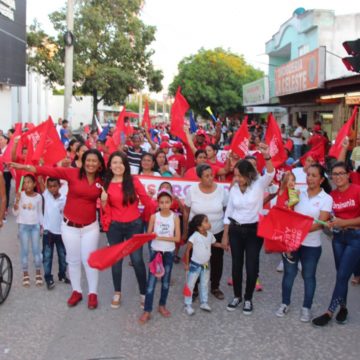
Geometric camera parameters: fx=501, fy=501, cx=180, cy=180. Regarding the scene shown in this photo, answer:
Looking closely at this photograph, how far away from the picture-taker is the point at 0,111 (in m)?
25.8

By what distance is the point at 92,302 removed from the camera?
17.5 feet

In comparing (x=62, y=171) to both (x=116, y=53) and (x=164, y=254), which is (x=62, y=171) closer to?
(x=164, y=254)

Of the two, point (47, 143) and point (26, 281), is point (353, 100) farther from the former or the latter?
point (26, 281)

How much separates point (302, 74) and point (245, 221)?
48.3 ft

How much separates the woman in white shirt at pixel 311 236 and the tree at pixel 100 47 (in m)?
21.1

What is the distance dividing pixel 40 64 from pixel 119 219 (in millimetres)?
22229

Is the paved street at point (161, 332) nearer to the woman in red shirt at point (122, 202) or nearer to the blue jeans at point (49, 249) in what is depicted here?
Result: the blue jeans at point (49, 249)

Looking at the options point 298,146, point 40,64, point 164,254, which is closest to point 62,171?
point 164,254

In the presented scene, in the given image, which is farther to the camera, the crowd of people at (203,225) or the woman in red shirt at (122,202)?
the woman in red shirt at (122,202)

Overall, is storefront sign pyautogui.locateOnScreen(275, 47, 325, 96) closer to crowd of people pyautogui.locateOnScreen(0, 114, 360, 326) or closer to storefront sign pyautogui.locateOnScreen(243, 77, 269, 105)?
storefront sign pyautogui.locateOnScreen(243, 77, 269, 105)

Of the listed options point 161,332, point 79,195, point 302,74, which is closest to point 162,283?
point 161,332

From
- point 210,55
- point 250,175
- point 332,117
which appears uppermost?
point 210,55

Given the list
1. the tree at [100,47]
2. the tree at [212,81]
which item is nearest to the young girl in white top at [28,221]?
the tree at [100,47]

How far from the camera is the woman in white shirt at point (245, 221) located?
17.3ft
